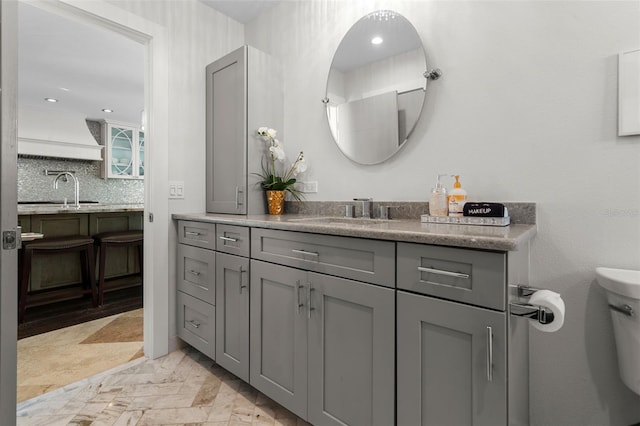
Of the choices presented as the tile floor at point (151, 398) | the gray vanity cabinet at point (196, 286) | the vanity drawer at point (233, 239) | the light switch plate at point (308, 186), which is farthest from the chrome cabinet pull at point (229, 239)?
the tile floor at point (151, 398)

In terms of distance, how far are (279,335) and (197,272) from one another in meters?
0.82

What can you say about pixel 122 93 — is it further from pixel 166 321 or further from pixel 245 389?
pixel 245 389

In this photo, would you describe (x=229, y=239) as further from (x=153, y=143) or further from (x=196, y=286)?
(x=153, y=143)

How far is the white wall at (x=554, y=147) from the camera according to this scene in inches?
46.5

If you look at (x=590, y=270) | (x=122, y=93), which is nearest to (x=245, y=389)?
(x=590, y=270)

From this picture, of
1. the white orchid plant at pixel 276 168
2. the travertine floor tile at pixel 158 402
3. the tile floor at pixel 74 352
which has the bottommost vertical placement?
the travertine floor tile at pixel 158 402

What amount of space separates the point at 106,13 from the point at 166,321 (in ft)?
6.40

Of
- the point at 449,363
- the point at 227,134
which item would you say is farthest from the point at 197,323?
the point at 449,363

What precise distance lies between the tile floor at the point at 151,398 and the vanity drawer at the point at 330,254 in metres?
0.76

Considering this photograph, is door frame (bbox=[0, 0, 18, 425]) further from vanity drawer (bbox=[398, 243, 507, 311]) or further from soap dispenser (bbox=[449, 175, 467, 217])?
soap dispenser (bbox=[449, 175, 467, 217])

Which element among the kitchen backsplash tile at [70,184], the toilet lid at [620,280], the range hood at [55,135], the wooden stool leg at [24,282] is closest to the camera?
the toilet lid at [620,280]

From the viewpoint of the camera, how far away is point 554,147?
1284 millimetres

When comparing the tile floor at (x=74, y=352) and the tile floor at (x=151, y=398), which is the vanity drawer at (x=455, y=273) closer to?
the tile floor at (x=151, y=398)

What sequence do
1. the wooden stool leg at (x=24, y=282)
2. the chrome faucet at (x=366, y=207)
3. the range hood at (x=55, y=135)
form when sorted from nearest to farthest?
the chrome faucet at (x=366, y=207), the wooden stool leg at (x=24, y=282), the range hood at (x=55, y=135)
